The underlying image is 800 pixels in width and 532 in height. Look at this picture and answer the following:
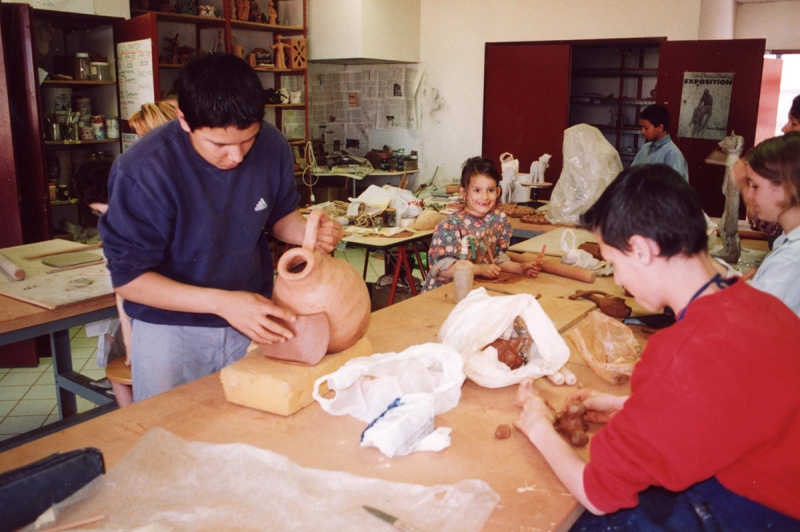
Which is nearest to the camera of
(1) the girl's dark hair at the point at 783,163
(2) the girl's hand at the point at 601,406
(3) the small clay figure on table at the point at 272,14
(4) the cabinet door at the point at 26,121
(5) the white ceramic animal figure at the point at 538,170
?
(2) the girl's hand at the point at 601,406

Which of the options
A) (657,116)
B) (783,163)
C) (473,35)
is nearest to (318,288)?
(783,163)

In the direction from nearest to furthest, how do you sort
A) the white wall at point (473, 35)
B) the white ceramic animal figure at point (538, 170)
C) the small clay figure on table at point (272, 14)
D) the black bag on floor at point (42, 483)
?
the black bag on floor at point (42, 483) < the white ceramic animal figure at point (538, 170) < the white wall at point (473, 35) < the small clay figure on table at point (272, 14)

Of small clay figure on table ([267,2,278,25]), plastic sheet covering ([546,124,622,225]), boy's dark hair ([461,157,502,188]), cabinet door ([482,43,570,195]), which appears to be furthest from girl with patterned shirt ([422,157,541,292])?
small clay figure on table ([267,2,278,25])

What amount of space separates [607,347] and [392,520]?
117 cm

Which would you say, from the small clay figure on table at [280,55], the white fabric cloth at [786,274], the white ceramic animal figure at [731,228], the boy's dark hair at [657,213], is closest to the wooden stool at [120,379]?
the boy's dark hair at [657,213]

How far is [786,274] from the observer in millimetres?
2037

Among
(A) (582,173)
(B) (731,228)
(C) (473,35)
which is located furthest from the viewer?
(C) (473,35)

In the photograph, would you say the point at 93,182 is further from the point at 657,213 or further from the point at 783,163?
the point at 783,163

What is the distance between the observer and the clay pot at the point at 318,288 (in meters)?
1.82

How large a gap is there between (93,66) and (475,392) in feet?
17.0

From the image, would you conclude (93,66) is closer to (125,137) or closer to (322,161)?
(125,137)

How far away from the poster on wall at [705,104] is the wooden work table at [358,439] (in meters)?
5.68

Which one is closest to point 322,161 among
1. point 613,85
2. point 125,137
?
point 125,137

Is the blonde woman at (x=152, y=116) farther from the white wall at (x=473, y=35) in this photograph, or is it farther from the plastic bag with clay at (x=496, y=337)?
the white wall at (x=473, y=35)
